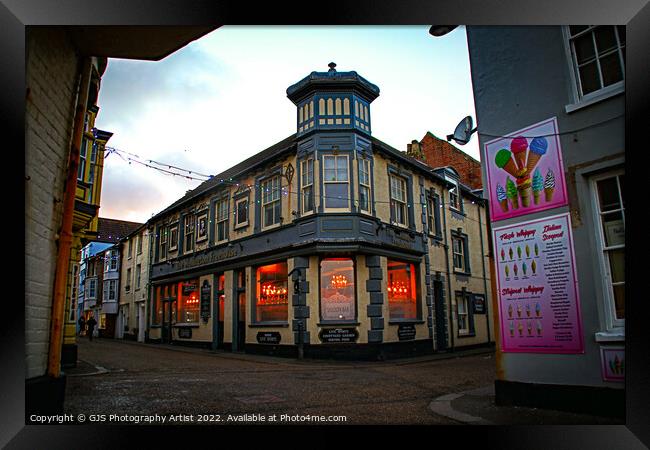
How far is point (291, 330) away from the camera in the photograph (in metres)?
12.3

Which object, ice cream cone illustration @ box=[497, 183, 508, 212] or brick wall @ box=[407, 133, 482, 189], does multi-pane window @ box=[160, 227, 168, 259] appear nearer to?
brick wall @ box=[407, 133, 482, 189]

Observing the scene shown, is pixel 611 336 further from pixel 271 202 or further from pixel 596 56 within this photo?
pixel 271 202

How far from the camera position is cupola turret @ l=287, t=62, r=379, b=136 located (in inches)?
495

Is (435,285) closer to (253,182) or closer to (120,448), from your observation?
(253,182)

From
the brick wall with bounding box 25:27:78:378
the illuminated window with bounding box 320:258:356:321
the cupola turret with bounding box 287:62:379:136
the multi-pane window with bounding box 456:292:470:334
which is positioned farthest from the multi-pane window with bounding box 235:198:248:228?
the brick wall with bounding box 25:27:78:378

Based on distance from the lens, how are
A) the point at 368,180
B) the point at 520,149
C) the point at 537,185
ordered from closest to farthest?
1. the point at 537,185
2. the point at 520,149
3. the point at 368,180

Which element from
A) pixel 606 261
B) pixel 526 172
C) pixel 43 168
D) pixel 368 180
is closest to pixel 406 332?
pixel 368 180

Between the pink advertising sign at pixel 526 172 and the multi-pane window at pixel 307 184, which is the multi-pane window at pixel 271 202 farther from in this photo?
the pink advertising sign at pixel 526 172

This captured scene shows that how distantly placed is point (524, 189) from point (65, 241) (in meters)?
5.47

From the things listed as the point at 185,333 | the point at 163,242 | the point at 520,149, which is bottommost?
the point at 185,333

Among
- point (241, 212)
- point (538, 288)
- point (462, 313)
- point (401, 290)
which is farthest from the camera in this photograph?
point (462, 313)

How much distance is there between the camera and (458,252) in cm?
1709

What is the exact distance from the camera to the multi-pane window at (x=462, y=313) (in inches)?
628
